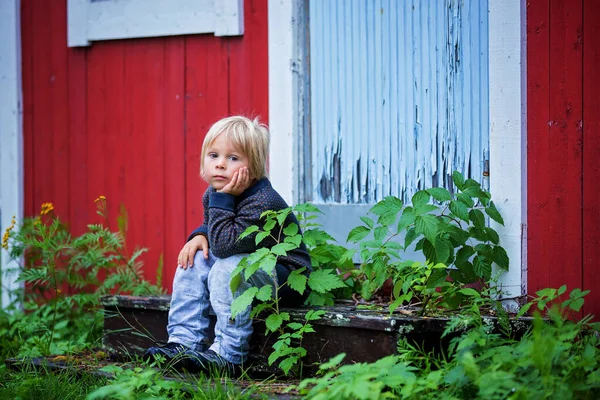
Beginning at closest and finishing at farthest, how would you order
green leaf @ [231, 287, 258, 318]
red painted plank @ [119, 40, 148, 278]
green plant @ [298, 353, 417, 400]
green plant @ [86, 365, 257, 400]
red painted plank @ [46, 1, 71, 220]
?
green plant @ [298, 353, 417, 400]
green plant @ [86, 365, 257, 400]
green leaf @ [231, 287, 258, 318]
red painted plank @ [119, 40, 148, 278]
red painted plank @ [46, 1, 71, 220]

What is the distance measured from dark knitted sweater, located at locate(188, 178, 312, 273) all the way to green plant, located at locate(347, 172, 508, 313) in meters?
0.29

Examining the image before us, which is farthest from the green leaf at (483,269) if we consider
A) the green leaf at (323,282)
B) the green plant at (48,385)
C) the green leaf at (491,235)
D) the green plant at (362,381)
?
the green plant at (48,385)

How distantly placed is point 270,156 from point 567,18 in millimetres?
1724

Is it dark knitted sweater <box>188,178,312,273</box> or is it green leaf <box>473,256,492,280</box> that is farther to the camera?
green leaf <box>473,256,492,280</box>

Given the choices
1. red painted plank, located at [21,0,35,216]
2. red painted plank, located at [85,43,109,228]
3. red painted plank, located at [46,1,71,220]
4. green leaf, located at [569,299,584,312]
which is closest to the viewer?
green leaf, located at [569,299,584,312]

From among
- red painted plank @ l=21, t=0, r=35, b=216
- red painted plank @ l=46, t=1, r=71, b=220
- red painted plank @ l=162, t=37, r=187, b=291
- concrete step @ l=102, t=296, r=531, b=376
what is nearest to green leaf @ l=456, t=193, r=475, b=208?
concrete step @ l=102, t=296, r=531, b=376

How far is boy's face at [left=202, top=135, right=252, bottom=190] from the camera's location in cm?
332

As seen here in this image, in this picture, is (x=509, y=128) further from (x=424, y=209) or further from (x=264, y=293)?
(x=264, y=293)

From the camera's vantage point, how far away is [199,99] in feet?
14.9

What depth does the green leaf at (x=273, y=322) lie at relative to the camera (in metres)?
3.05

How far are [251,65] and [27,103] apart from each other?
70.4 inches

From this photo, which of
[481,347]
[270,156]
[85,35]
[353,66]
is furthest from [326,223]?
[85,35]

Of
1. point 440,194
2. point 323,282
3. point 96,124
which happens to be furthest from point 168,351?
point 96,124

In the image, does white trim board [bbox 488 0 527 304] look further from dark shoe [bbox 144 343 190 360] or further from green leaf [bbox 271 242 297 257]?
dark shoe [bbox 144 343 190 360]
